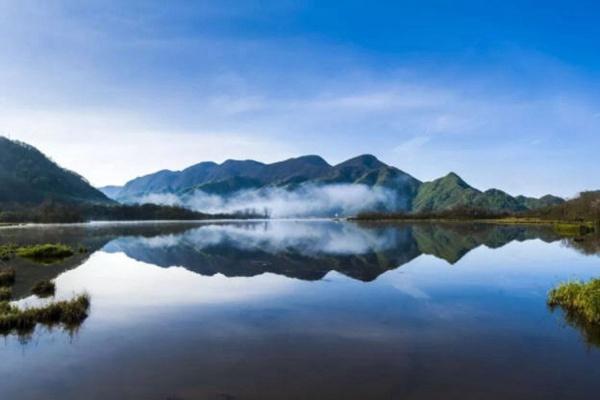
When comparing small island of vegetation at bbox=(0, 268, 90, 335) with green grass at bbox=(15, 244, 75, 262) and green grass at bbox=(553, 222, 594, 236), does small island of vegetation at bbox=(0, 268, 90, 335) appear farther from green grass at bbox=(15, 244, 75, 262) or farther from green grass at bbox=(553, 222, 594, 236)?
green grass at bbox=(553, 222, 594, 236)

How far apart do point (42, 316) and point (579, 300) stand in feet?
110

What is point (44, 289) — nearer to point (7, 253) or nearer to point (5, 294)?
point (5, 294)

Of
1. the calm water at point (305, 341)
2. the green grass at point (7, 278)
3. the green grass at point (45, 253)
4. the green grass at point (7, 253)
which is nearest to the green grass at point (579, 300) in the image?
the calm water at point (305, 341)

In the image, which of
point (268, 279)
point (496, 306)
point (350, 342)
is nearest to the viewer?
point (350, 342)

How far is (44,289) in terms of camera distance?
36156 mm

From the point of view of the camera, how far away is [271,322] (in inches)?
1090

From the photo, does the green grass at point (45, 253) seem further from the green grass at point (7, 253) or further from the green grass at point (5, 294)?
the green grass at point (5, 294)

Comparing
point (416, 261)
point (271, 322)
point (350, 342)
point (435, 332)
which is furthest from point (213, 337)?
point (416, 261)

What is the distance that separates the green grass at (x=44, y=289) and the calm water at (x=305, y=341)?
0.99 m

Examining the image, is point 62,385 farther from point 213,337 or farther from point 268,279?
point 268,279

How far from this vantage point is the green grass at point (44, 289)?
1374 inches

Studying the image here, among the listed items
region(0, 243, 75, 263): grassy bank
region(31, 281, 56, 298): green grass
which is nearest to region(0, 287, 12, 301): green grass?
region(31, 281, 56, 298): green grass

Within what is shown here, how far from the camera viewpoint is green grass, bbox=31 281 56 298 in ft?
115

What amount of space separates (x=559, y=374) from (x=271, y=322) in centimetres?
1503
